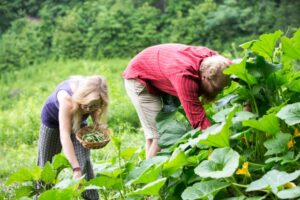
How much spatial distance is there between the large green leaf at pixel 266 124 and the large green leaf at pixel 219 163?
0.45 feet

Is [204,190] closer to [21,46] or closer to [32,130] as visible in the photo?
[32,130]

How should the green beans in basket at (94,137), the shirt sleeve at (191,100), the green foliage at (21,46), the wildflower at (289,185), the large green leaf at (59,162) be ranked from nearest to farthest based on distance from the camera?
the wildflower at (289,185)
the shirt sleeve at (191,100)
the large green leaf at (59,162)
the green beans in basket at (94,137)
the green foliage at (21,46)

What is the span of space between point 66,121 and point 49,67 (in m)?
15.3

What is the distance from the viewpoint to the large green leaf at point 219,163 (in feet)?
6.12

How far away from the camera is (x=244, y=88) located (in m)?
2.32

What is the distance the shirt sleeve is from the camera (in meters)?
2.52

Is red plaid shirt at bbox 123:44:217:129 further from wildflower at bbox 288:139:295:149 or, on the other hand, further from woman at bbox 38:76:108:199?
wildflower at bbox 288:139:295:149

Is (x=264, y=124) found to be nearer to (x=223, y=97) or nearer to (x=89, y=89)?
(x=223, y=97)

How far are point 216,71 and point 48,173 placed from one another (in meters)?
0.89

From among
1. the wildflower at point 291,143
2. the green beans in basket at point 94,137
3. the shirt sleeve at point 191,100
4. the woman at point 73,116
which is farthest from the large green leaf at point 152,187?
the green beans in basket at point 94,137

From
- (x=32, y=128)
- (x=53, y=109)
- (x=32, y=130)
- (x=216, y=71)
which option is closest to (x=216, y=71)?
(x=216, y=71)

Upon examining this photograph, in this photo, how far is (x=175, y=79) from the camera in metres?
2.67

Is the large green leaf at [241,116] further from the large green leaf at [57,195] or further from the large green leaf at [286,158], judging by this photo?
the large green leaf at [57,195]

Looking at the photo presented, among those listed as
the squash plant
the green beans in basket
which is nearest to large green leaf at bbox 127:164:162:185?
the squash plant
